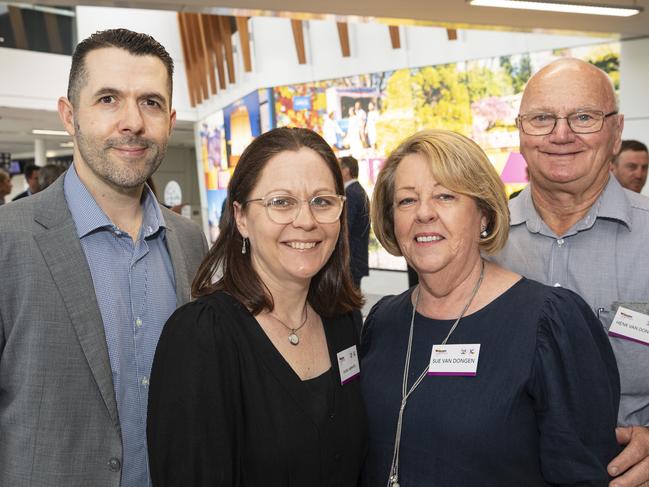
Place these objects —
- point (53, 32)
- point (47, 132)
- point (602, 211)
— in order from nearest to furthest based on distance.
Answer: point (602, 211) → point (53, 32) → point (47, 132)

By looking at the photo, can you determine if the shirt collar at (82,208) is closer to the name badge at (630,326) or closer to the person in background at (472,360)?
the person in background at (472,360)

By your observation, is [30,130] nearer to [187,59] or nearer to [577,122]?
[187,59]

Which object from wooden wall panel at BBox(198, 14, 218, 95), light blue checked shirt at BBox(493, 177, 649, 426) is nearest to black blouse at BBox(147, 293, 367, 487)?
light blue checked shirt at BBox(493, 177, 649, 426)

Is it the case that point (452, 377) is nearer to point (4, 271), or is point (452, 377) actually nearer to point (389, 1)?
point (4, 271)

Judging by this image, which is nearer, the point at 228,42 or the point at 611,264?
the point at 611,264

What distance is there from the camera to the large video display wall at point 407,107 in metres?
7.76

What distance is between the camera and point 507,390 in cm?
169

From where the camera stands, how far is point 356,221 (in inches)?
267

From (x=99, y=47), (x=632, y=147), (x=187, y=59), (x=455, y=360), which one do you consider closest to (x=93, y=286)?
(x=99, y=47)

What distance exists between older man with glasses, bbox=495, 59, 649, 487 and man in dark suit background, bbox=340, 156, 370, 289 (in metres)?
4.22

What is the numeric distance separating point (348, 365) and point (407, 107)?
7534mm

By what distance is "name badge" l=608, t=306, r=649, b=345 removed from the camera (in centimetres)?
207

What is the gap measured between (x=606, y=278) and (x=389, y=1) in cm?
432

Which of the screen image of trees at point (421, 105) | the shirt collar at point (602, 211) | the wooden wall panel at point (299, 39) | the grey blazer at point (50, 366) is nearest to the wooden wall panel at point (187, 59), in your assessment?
the screen image of trees at point (421, 105)
